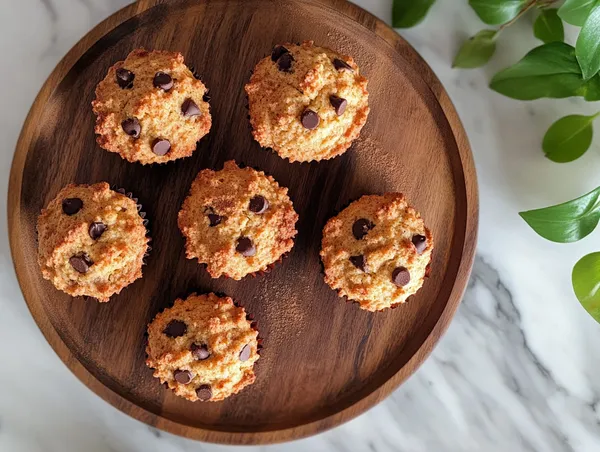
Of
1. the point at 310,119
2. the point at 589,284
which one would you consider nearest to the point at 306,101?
the point at 310,119

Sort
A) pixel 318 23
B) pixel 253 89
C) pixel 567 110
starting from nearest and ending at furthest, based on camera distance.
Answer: pixel 253 89 < pixel 318 23 < pixel 567 110

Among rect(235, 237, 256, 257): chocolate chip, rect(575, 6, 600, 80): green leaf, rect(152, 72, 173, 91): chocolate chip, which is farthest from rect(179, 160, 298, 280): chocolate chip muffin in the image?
rect(575, 6, 600, 80): green leaf

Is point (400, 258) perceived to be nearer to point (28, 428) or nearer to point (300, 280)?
point (300, 280)

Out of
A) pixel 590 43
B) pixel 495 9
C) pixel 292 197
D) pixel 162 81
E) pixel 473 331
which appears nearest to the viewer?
pixel 590 43

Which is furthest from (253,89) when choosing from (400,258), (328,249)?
(400,258)

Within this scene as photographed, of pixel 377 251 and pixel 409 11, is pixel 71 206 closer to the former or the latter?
pixel 377 251

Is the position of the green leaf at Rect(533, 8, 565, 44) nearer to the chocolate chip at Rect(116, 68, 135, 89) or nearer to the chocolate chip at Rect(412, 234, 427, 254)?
the chocolate chip at Rect(412, 234, 427, 254)
